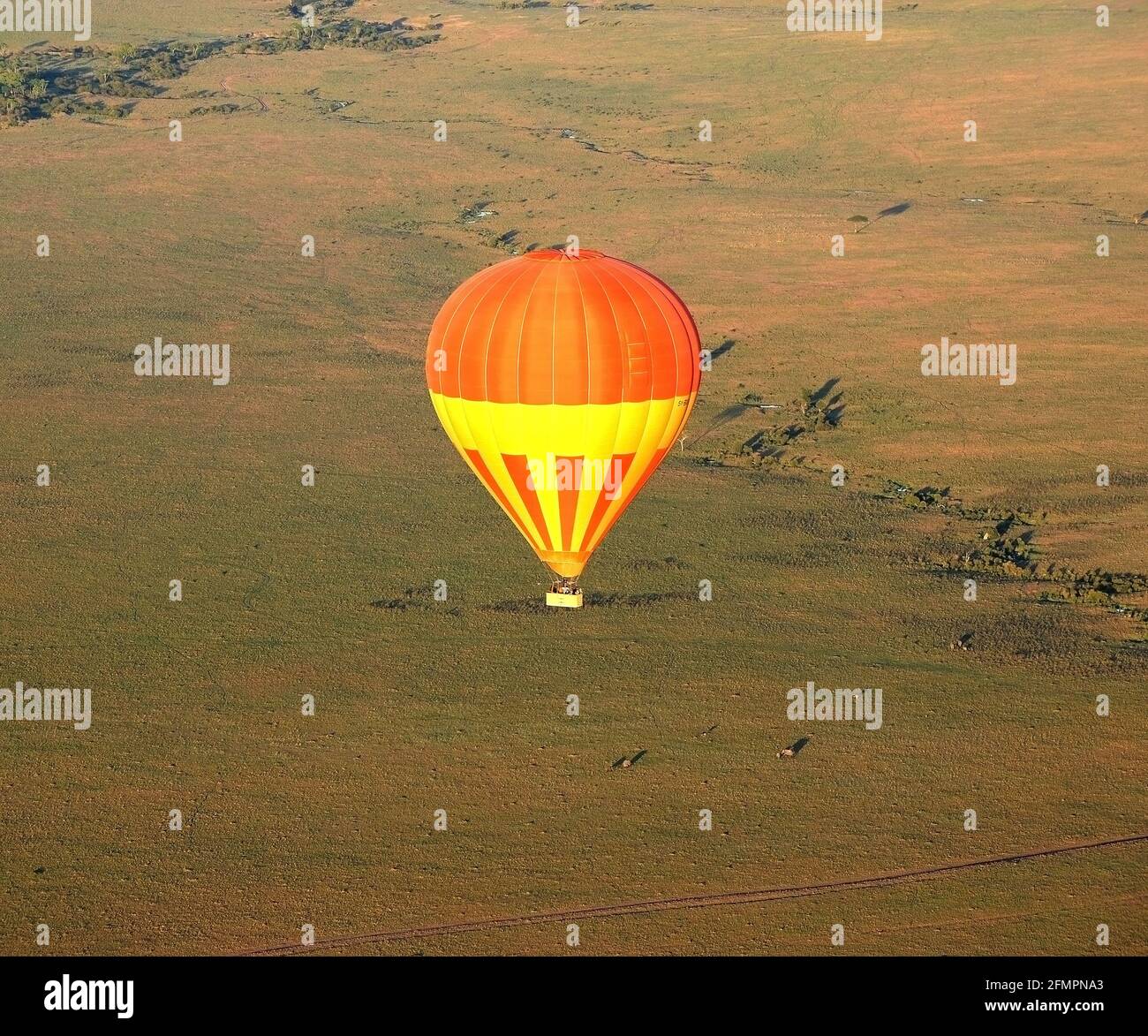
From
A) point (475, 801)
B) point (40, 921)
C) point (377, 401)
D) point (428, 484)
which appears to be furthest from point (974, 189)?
point (40, 921)

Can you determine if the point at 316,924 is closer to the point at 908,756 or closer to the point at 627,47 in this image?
the point at 908,756
